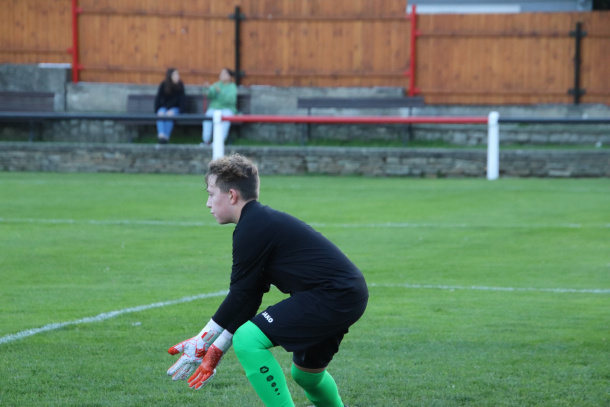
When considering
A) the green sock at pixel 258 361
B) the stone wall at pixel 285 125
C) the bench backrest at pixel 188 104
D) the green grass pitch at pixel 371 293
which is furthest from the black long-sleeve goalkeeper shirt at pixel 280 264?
the bench backrest at pixel 188 104

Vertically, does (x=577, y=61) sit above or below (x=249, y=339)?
above

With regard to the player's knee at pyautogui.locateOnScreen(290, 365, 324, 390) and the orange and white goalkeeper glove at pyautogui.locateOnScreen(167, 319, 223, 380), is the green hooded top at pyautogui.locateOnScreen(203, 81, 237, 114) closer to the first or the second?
the player's knee at pyautogui.locateOnScreen(290, 365, 324, 390)

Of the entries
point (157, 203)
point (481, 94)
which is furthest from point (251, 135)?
point (157, 203)

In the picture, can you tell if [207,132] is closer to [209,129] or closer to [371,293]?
[209,129]

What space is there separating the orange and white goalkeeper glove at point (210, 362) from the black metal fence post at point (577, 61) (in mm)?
19975

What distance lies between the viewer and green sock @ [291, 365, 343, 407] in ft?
15.5

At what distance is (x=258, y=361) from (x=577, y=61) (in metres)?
20.1

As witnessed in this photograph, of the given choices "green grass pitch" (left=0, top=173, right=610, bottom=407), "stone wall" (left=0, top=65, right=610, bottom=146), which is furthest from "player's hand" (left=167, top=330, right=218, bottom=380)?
"stone wall" (left=0, top=65, right=610, bottom=146)

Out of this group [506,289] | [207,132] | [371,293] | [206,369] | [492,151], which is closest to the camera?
[206,369]

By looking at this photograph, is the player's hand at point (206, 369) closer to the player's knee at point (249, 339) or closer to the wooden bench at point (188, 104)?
the player's knee at point (249, 339)

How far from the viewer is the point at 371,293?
879 cm

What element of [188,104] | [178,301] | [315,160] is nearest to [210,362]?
[178,301]

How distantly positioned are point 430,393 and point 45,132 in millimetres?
19072

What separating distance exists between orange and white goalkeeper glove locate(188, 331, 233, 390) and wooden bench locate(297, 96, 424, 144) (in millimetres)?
Result: 18145
